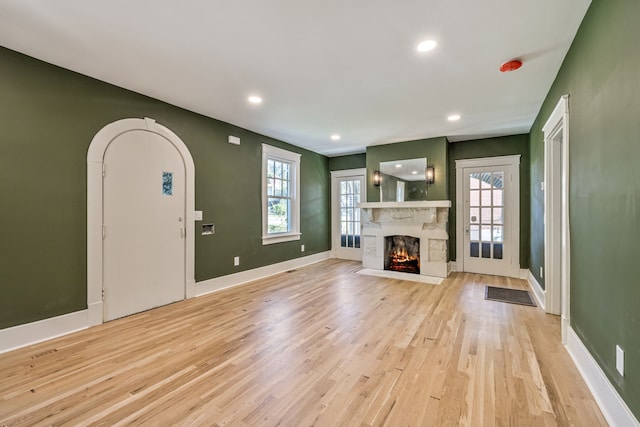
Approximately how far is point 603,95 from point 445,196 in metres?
3.43

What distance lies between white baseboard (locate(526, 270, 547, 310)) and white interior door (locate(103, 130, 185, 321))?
4.52 meters

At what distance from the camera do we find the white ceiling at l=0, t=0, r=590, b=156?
6.15 ft

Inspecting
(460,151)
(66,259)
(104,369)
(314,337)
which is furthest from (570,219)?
(66,259)

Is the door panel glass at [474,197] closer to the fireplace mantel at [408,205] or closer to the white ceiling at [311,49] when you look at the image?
the fireplace mantel at [408,205]

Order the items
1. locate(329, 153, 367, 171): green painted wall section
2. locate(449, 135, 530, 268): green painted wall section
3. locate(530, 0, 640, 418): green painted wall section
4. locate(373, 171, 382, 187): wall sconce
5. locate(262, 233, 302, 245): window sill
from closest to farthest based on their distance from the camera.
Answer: locate(530, 0, 640, 418): green painted wall section, locate(449, 135, 530, 268): green painted wall section, locate(262, 233, 302, 245): window sill, locate(373, 171, 382, 187): wall sconce, locate(329, 153, 367, 171): green painted wall section

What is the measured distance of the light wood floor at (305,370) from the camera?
160 centimetres

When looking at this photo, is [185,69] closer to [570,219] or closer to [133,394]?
[133,394]

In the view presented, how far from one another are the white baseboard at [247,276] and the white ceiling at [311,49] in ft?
7.99

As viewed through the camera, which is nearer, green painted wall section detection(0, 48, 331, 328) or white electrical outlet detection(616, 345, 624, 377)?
white electrical outlet detection(616, 345, 624, 377)

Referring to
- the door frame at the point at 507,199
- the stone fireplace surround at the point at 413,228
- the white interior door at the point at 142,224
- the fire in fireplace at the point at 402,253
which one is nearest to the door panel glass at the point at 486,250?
the door frame at the point at 507,199

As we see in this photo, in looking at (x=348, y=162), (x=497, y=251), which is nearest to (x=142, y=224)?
(x=348, y=162)

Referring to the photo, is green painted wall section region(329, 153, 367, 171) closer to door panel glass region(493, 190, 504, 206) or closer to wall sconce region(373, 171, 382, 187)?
wall sconce region(373, 171, 382, 187)

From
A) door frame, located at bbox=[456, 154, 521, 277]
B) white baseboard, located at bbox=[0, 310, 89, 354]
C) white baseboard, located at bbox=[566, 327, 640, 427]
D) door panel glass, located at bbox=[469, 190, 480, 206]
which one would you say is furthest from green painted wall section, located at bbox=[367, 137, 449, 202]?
white baseboard, located at bbox=[0, 310, 89, 354]

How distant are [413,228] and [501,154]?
204 centimetres
